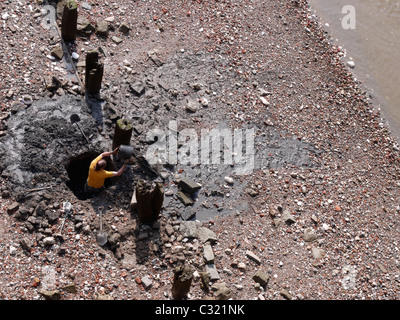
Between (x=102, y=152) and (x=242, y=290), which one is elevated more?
(x=102, y=152)

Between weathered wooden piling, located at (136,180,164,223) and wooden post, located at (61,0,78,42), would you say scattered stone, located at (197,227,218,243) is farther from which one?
wooden post, located at (61,0,78,42)

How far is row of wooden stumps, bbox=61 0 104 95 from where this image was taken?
29.8ft

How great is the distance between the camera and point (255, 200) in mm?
9000

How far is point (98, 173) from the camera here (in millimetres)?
8102

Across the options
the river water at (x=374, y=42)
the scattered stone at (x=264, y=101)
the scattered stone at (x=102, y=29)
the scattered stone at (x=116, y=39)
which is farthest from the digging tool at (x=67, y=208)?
the river water at (x=374, y=42)

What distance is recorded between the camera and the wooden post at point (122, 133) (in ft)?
27.4

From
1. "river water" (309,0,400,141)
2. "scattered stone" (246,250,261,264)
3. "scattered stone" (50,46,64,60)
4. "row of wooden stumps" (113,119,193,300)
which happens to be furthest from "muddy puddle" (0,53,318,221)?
"river water" (309,0,400,141)

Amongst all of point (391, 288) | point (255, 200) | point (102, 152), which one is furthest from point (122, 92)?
point (391, 288)

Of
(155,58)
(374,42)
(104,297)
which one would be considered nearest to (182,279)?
(104,297)

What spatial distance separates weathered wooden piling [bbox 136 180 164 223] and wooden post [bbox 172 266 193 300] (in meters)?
1.40

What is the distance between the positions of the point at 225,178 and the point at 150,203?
2033 mm

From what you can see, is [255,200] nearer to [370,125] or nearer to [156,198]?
[156,198]

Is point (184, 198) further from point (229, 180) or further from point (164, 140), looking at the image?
point (164, 140)

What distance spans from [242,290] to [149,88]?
5.03 m
